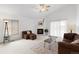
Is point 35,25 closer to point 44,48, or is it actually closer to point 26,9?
point 26,9

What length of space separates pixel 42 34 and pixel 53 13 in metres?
0.51

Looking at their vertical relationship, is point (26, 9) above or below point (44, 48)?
above

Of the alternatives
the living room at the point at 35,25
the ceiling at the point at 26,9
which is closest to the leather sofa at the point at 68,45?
the living room at the point at 35,25

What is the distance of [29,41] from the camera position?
2.40 metres

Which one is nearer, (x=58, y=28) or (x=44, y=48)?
(x=44, y=48)

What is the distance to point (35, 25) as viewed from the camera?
2.41 meters

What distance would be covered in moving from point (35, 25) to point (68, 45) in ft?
2.68

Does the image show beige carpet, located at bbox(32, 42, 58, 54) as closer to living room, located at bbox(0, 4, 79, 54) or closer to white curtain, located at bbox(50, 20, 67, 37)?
living room, located at bbox(0, 4, 79, 54)

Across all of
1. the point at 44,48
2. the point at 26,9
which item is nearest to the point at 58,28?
the point at 44,48

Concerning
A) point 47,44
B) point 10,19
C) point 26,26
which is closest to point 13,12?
point 10,19

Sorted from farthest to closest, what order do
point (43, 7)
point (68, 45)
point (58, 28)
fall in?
point (58, 28) → point (68, 45) → point (43, 7)

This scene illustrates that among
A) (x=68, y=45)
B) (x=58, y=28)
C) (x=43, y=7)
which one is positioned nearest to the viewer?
(x=43, y=7)

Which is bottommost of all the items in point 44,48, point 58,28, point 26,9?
point 44,48
